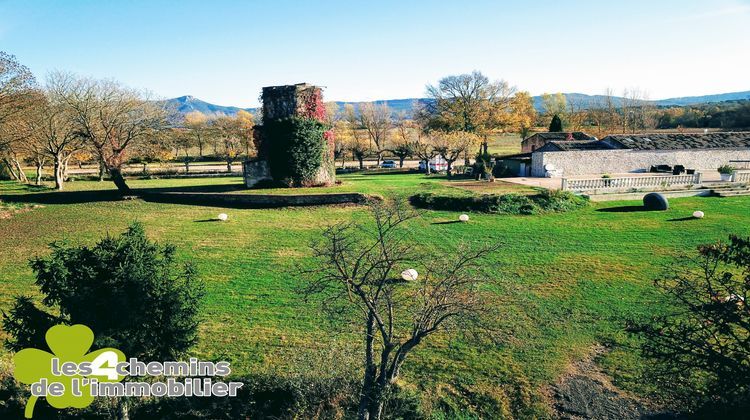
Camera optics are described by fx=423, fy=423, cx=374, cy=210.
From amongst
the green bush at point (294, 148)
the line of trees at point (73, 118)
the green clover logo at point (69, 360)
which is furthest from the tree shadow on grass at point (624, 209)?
the line of trees at point (73, 118)

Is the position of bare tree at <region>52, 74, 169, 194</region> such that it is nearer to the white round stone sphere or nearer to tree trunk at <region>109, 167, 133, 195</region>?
tree trunk at <region>109, 167, 133, 195</region>

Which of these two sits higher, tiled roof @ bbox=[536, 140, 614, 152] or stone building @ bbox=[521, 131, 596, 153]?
stone building @ bbox=[521, 131, 596, 153]

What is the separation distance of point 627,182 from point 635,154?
12595mm

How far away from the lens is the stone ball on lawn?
26.4 meters

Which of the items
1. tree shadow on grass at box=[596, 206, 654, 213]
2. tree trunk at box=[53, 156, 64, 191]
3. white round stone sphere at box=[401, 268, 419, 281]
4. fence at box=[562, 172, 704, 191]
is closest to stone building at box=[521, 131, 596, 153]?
fence at box=[562, 172, 704, 191]

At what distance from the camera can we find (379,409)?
26.1ft

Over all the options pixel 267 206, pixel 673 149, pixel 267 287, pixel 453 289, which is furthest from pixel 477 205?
pixel 673 149

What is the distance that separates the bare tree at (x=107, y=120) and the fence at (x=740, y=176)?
46113mm

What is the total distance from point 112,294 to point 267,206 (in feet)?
71.4

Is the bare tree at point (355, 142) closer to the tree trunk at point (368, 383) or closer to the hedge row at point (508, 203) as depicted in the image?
the hedge row at point (508, 203)

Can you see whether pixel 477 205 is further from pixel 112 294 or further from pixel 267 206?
pixel 112 294

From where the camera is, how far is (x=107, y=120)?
1271 inches

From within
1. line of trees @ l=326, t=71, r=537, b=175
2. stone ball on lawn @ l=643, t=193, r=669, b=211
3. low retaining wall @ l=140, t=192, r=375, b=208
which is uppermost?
line of trees @ l=326, t=71, r=537, b=175

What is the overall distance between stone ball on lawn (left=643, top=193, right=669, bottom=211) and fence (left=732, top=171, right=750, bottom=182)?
12.8 meters
